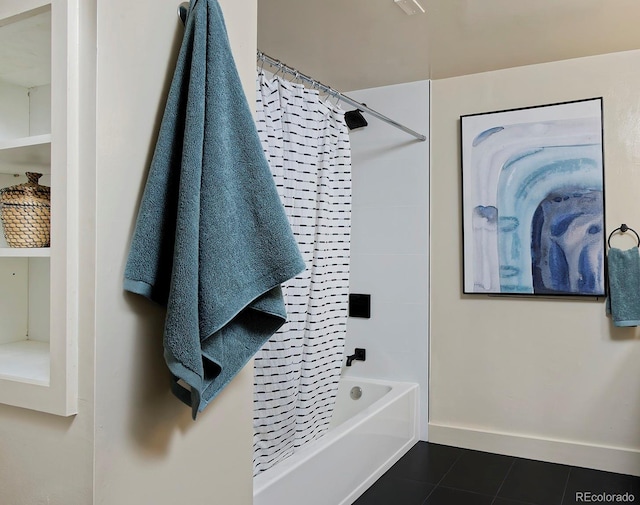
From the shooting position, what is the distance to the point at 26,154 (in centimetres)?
114

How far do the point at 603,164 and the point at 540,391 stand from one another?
122 cm

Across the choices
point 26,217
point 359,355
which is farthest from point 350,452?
point 26,217

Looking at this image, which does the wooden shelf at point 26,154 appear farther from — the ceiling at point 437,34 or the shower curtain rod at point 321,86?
the ceiling at point 437,34

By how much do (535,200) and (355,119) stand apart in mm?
1128

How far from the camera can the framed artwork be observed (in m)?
2.71

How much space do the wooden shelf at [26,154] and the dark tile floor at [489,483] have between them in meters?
1.87

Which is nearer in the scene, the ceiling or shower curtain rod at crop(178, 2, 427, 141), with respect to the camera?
shower curtain rod at crop(178, 2, 427, 141)

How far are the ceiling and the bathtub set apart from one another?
1.76m

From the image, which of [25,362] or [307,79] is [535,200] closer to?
[307,79]

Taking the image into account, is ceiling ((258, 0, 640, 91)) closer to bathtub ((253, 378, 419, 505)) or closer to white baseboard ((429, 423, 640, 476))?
bathtub ((253, 378, 419, 505))

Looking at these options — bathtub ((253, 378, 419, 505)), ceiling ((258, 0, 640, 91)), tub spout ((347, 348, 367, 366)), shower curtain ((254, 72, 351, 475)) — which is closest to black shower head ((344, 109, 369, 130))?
ceiling ((258, 0, 640, 91))

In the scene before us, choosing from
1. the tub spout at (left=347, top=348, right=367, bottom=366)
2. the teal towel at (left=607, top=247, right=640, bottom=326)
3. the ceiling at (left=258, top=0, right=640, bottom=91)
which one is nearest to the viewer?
the ceiling at (left=258, top=0, right=640, bottom=91)

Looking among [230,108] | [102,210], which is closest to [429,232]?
[230,108]

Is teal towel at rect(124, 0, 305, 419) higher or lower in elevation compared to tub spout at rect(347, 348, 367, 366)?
higher
